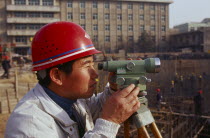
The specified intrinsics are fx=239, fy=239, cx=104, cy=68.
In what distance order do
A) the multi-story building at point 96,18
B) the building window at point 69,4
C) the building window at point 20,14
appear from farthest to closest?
the building window at point 69,4 → the building window at point 20,14 → the multi-story building at point 96,18

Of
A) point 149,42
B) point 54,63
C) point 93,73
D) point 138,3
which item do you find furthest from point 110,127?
point 138,3

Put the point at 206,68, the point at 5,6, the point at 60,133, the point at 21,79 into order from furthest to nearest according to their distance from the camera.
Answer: the point at 5,6, the point at 206,68, the point at 21,79, the point at 60,133

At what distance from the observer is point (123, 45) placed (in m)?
47.6

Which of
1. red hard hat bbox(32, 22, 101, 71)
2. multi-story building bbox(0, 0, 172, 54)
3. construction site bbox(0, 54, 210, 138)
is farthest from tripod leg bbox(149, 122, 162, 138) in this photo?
multi-story building bbox(0, 0, 172, 54)

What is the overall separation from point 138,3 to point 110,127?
49.9m

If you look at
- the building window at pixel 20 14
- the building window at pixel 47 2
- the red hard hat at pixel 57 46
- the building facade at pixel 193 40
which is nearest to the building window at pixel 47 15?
the building window at pixel 47 2

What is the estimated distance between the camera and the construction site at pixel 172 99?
8844 mm

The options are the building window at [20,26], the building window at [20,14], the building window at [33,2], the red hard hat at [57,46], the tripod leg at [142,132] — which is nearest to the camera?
the tripod leg at [142,132]

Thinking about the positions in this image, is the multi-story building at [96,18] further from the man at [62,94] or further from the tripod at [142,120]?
the tripod at [142,120]

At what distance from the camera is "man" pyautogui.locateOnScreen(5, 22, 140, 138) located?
1364 mm

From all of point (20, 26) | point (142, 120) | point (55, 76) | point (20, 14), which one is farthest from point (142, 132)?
point (20, 14)

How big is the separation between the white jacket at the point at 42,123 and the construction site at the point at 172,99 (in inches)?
143

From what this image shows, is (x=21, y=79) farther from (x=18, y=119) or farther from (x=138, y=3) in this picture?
(x=138, y=3)

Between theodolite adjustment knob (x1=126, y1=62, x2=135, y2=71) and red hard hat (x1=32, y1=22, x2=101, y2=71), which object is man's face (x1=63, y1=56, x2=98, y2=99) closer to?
red hard hat (x1=32, y1=22, x2=101, y2=71)
